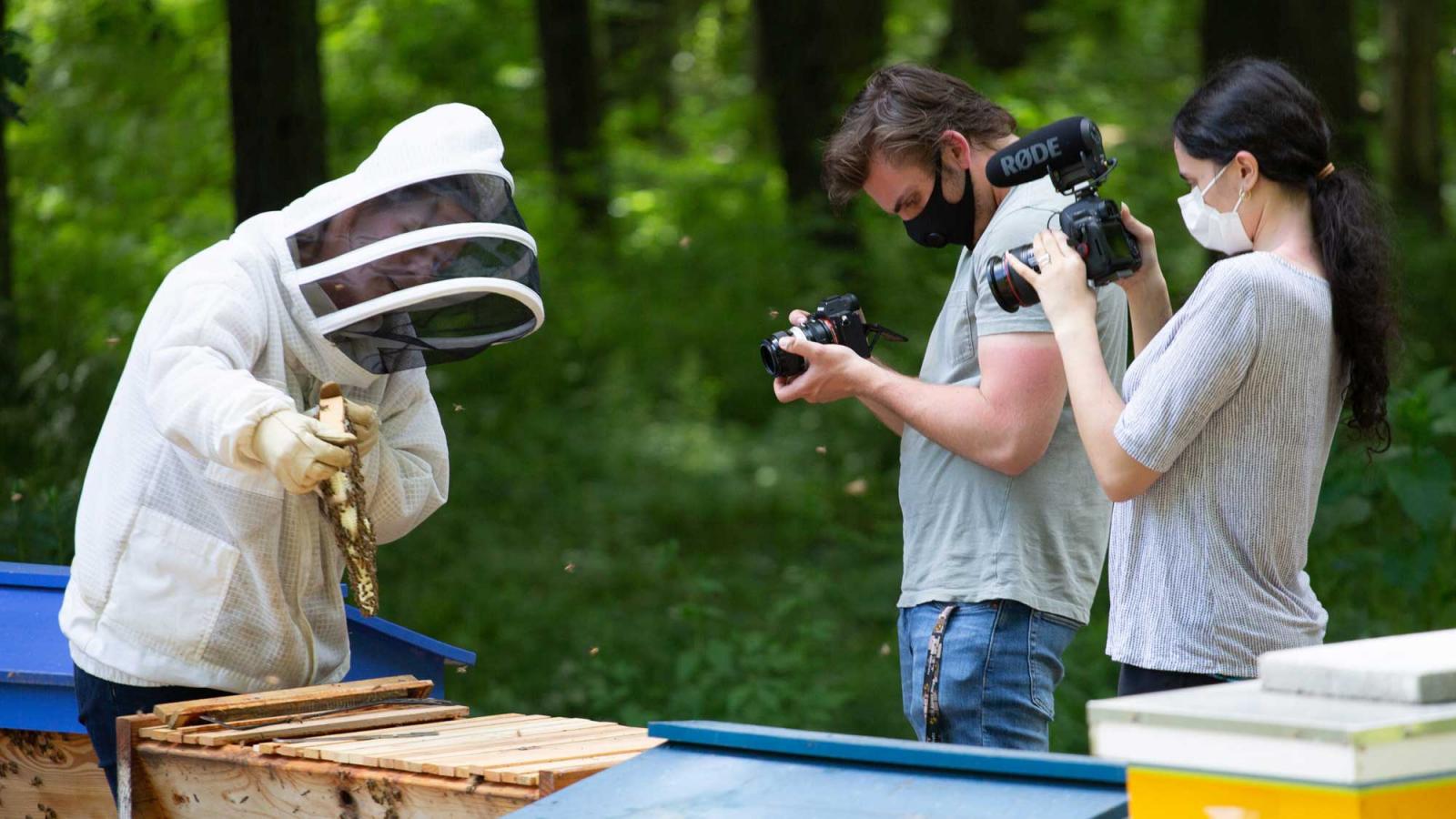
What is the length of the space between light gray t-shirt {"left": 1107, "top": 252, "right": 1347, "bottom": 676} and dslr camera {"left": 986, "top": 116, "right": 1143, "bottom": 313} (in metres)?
0.20

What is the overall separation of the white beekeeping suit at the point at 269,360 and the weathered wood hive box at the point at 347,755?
14cm

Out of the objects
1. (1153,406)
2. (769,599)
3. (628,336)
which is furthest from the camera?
(628,336)

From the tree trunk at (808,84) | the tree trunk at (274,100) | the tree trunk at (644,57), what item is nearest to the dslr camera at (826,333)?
the tree trunk at (274,100)

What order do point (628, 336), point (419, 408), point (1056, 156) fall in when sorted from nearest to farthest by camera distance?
1. point (1056, 156)
2. point (419, 408)
3. point (628, 336)

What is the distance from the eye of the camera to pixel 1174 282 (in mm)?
9078

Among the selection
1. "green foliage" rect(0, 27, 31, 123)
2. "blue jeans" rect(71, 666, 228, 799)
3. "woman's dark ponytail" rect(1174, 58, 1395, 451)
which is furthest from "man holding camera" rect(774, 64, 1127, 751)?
"green foliage" rect(0, 27, 31, 123)

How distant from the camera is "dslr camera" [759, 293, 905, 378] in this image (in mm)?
3085

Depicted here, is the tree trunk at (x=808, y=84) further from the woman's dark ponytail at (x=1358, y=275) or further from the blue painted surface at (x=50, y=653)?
the woman's dark ponytail at (x=1358, y=275)

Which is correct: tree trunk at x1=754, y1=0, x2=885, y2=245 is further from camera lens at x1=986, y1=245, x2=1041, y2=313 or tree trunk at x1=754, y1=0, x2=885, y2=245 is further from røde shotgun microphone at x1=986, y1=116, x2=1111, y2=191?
camera lens at x1=986, y1=245, x2=1041, y2=313

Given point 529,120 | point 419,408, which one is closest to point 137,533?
point 419,408

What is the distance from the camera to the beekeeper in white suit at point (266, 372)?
9.09ft

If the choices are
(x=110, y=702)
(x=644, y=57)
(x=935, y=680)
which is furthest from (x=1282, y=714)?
(x=644, y=57)

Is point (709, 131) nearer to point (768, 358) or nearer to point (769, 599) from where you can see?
point (769, 599)

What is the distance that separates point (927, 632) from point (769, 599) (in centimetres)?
408
